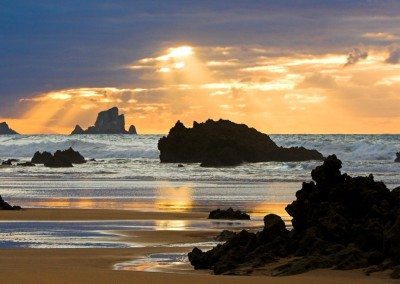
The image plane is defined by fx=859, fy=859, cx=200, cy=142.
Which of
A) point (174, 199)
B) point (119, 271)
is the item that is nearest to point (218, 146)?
point (174, 199)

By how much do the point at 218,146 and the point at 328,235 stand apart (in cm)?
8814

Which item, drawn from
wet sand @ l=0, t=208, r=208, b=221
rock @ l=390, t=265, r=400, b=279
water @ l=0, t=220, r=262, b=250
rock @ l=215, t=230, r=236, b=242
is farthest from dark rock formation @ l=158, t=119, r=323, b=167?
rock @ l=390, t=265, r=400, b=279

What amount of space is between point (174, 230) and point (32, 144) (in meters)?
144

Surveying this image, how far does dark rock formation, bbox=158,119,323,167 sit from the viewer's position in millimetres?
103812

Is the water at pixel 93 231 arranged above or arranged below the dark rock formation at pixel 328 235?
below

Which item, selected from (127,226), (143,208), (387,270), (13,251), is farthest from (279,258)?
(143,208)

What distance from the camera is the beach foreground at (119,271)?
40.4ft

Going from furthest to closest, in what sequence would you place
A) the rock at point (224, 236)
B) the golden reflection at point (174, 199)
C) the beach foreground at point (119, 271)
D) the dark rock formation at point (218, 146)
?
the dark rock formation at point (218, 146), the golden reflection at point (174, 199), the rock at point (224, 236), the beach foreground at point (119, 271)

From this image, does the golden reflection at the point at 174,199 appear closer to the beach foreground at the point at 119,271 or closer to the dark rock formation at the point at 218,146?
the beach foreground at the point at 119,271

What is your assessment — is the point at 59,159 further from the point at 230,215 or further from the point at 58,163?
the point at 230,215

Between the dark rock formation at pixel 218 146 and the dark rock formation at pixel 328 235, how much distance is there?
81189 millimetres

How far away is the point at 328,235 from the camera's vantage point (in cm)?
1487

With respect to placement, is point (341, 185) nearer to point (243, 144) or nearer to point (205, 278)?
point (205, 278)

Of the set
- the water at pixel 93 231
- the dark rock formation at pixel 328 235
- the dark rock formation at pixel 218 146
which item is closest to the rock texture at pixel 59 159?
the dark rock formation at pixel 218 146
